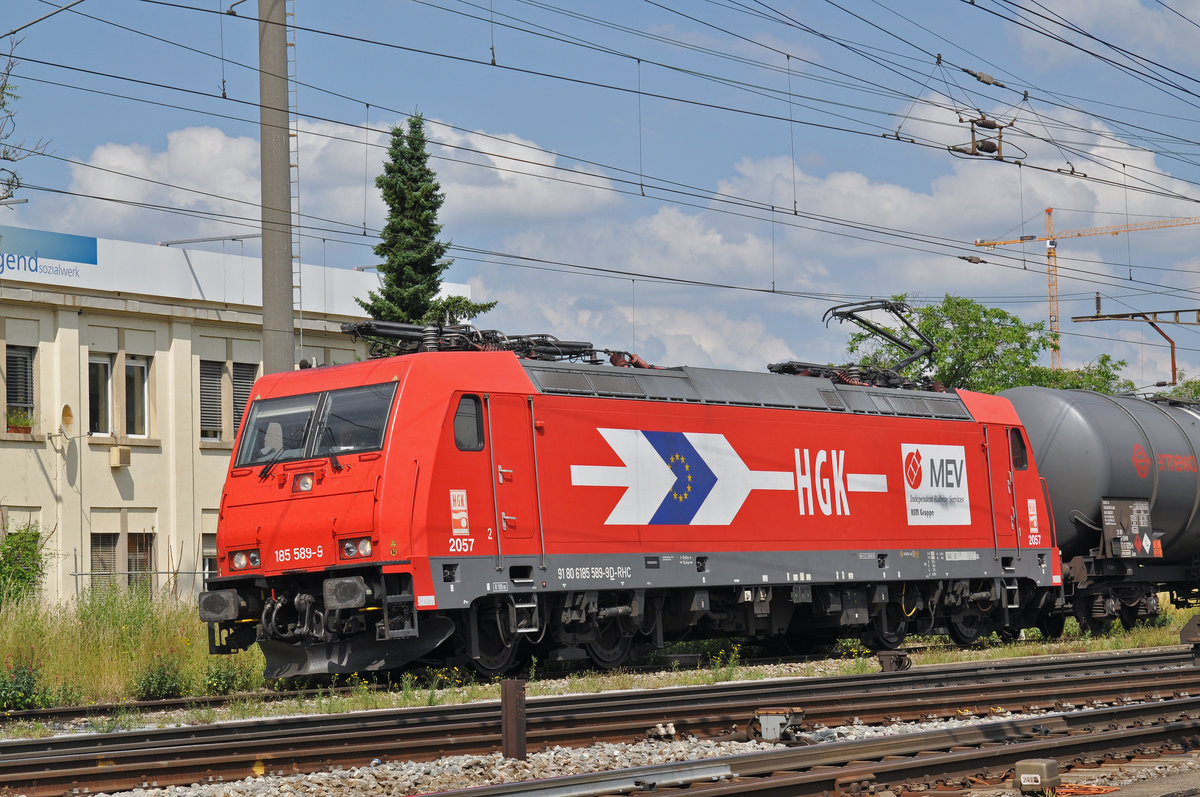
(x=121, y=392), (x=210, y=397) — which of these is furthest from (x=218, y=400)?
(x=121, y=392)

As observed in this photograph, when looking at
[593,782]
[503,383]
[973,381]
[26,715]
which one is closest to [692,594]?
[503,383]

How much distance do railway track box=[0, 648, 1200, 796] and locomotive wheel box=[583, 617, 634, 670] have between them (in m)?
3.05

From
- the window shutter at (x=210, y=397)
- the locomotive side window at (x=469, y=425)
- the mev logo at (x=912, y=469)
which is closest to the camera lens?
the locomotive side window at (x=469, y=425)

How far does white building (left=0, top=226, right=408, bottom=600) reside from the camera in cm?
3083

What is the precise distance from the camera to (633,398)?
17.8 m

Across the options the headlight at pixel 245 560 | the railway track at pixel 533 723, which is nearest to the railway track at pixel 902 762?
the railway track at pixel 533 723

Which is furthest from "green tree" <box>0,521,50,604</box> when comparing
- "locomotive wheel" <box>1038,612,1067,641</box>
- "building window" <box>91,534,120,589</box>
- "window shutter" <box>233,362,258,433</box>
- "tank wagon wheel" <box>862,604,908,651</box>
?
"locomotive wheel" <box>1038,612,1067,641</box>

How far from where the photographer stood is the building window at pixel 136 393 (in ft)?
108

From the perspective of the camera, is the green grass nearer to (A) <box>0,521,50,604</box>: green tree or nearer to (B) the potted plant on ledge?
(A) <box>0,521,50,604</box>: green tree

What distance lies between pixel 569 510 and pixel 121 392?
62.5 feet

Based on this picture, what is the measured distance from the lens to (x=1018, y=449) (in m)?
23.2

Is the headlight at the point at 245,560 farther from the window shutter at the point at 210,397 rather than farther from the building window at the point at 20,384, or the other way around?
the window shutter at the point at 210,397

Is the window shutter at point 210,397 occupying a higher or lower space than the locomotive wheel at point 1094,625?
higher

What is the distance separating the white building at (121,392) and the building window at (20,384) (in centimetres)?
2
